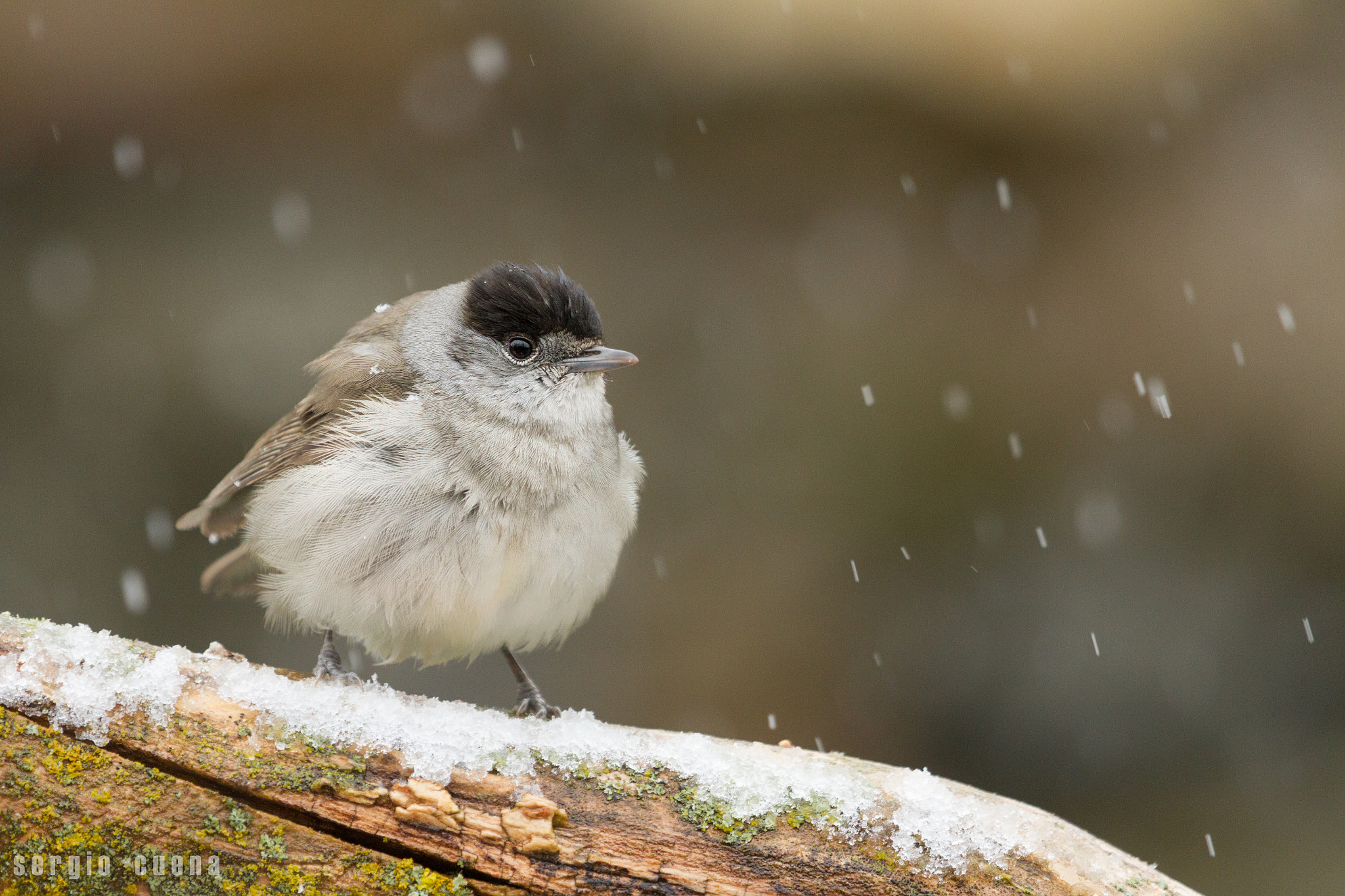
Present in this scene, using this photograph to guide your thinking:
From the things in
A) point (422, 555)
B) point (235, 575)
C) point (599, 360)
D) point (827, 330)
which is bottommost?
point (422, 555)

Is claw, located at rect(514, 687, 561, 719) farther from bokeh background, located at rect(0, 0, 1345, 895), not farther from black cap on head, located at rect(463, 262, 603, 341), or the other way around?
bokeh background, located at rect(0, 0, 1345, 895)

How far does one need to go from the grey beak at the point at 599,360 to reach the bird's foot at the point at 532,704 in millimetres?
1334

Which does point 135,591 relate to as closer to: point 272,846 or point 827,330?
point 272,846

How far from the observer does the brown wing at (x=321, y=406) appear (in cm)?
388

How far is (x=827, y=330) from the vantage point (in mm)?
7039

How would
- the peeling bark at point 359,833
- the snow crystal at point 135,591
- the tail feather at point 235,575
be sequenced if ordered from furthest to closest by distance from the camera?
the snow crystal at point 135,591, the tail feather at point 235,575, the peeling bark at point 359,833

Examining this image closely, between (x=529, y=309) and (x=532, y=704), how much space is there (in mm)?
1609

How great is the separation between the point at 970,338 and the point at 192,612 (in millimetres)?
6016

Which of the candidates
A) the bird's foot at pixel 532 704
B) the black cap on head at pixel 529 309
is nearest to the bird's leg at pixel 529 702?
the bird's foot at pixel 532 704

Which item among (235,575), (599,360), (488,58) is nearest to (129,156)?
(488,58)

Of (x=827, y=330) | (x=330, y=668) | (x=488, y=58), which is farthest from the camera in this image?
Result: (x=827, y=330)

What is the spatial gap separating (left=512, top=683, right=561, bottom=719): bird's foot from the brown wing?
1.26 meters

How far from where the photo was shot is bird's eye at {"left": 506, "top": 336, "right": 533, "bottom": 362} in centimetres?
393

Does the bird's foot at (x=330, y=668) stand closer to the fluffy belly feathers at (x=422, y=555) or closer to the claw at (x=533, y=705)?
the fluffy belly feathers at (x=422, y=555)
